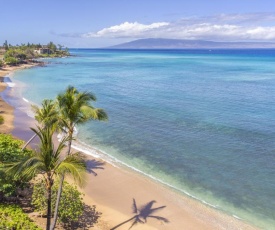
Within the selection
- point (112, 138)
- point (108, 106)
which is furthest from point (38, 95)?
point (112, 138)

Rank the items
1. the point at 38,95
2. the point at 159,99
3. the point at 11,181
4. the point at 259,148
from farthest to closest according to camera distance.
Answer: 1. the point at 38,95
2. the point at 159,99
3. the point at 259,148
4. the point at 11,181

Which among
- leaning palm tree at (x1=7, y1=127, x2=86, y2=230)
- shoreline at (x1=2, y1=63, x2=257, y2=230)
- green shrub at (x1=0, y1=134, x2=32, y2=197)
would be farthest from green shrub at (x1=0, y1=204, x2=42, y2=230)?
shoreline at (x1=2, y1=63, x2=257, y2=230)

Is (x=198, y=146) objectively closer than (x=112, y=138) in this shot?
Yes

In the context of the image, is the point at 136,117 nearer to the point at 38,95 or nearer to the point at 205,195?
the point at 205,195

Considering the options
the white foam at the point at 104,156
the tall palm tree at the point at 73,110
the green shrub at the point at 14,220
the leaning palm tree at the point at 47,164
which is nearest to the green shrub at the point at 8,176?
the green shrub at the point at 14,220

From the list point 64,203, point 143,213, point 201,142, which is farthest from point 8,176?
point 201,142

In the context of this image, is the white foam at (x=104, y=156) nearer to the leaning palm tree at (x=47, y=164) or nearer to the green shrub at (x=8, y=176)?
the green shrub at (x=8, y=176)

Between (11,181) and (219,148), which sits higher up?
(11,181)
